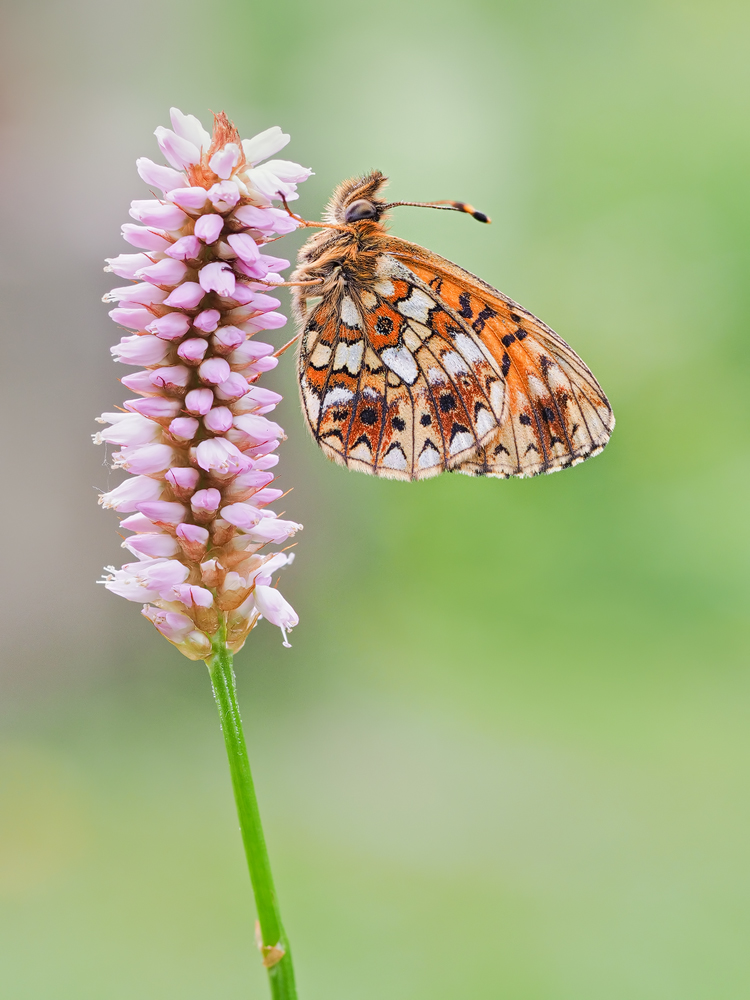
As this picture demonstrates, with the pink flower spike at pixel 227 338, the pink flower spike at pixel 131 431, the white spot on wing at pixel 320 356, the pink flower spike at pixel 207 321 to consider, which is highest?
the white spot on wing at pixel 320 356

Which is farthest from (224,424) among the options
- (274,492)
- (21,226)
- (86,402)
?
(21,226)

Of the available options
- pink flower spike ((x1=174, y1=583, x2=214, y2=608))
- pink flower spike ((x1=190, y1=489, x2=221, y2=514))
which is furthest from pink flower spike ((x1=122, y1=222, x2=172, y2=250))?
pink flower spike ((x1=174, y1=583, x2=214, y2=608))

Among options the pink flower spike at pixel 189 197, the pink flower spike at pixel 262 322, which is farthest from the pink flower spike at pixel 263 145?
the pink flower spike at pixel 262 322

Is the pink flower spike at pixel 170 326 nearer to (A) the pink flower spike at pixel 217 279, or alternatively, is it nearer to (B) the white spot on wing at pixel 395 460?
(A) the pink flower spike at pixel 217 279

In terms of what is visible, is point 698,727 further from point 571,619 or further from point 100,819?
point 100,819

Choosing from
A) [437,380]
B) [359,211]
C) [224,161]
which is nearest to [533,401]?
[437,380]

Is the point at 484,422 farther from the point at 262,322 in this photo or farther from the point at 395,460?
the point at 262,322
